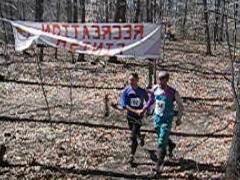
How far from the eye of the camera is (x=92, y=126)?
1485 cm

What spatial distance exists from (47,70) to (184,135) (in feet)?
39.7

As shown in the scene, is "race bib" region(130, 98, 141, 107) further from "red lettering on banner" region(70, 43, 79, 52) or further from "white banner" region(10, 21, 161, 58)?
"red lettering on banner" region(70, 43, 79, 52)

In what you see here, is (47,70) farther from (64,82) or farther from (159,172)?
(159,172)

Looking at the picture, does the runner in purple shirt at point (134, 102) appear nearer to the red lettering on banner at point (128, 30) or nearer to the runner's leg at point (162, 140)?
the runner's leg at point (162, 140)

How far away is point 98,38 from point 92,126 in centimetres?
362

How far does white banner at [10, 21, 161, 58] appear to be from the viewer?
1653cm

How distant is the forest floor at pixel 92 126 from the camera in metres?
11.1

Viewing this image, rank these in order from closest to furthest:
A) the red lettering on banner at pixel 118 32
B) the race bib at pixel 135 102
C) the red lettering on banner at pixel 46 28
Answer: the race bib at pixel 135 102
the red lettering on banner at pixel 46 28
the red lettering on banner at pixel 118 32

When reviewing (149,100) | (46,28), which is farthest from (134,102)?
(46,28)

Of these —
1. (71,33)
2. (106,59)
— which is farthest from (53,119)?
(106,59)

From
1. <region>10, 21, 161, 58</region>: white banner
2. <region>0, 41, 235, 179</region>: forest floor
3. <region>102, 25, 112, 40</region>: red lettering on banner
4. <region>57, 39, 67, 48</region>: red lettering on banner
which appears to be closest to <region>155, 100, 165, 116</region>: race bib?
<region>0, 41, 235, 179</region>: forest floor

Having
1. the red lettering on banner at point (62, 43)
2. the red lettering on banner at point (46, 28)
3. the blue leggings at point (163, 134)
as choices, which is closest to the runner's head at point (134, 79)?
the blue leggings at point (163, 134)

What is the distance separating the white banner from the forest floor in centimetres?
174

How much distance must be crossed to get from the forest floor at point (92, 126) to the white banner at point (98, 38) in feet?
5.69
